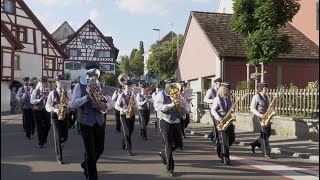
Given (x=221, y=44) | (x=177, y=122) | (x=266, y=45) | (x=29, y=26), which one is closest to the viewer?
(x=177, y=122)

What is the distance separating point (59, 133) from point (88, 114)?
3079mm

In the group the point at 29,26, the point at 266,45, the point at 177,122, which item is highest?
the point at 29,26

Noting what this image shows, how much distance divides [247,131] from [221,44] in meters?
11.8

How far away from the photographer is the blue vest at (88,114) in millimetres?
7711

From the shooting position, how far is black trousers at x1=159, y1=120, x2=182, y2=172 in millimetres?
8875

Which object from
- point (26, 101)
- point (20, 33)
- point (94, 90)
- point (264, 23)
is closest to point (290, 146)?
point (94, 90)

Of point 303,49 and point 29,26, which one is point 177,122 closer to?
point 303,49

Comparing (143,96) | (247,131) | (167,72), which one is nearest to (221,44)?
(247,131)

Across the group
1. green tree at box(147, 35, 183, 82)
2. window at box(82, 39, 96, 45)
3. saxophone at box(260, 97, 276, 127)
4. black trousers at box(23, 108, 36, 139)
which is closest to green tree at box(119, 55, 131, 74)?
window at box(82, 39, 96, 45)

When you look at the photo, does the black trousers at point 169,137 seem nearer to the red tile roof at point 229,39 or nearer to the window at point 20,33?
the red tile roof at point 229,39

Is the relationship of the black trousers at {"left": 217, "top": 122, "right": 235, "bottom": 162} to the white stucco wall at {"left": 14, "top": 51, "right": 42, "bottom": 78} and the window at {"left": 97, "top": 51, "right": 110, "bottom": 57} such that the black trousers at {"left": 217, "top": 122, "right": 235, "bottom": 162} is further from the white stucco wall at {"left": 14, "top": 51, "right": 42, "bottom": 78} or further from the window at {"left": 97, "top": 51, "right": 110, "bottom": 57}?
the window at {"left": 97, "top": 51, "right": 110, "bottom": 57}

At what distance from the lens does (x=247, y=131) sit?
18.6 m

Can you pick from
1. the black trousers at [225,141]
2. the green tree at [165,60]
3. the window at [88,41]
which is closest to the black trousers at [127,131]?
the black trousers at [225,141]

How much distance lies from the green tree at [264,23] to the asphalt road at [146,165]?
7.77 m
